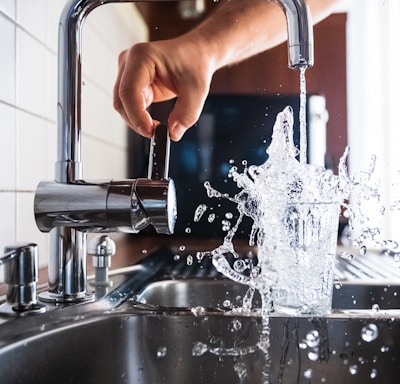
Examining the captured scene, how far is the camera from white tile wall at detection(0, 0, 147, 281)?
748mm

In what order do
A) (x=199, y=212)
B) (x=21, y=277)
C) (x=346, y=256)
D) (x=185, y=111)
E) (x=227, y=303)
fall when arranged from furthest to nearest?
1. (x=199, y=212)
2. (x=346, y=256)
3. (x=227, y=303)
4. (x=185, y=111)
5. (x=21, y=277)

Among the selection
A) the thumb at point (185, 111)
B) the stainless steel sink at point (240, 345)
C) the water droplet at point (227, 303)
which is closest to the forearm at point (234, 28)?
the thumb at point (185, 111)

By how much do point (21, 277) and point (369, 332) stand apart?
352 mm

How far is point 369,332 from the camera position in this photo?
0.59 m

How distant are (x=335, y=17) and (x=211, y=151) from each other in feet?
1.87

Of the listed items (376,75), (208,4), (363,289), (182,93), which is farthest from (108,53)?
(376,75)

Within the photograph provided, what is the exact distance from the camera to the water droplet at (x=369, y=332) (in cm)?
59

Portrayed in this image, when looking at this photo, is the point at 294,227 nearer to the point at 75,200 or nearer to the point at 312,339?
the point at 312,339

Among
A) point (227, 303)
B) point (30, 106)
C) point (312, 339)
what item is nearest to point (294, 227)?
point (312, 339)

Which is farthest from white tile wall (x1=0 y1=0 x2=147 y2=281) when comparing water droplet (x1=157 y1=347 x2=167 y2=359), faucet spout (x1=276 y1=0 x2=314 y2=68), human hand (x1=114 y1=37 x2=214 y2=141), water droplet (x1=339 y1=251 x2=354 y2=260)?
water droplet (x1=339 y1=251 x2=354 y2=260)

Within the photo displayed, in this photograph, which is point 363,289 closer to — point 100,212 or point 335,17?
point 100,212

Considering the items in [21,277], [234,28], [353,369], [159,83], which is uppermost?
[234,28]

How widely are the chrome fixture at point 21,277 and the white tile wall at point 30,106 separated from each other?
20 cm

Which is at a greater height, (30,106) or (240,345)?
(30,106)
